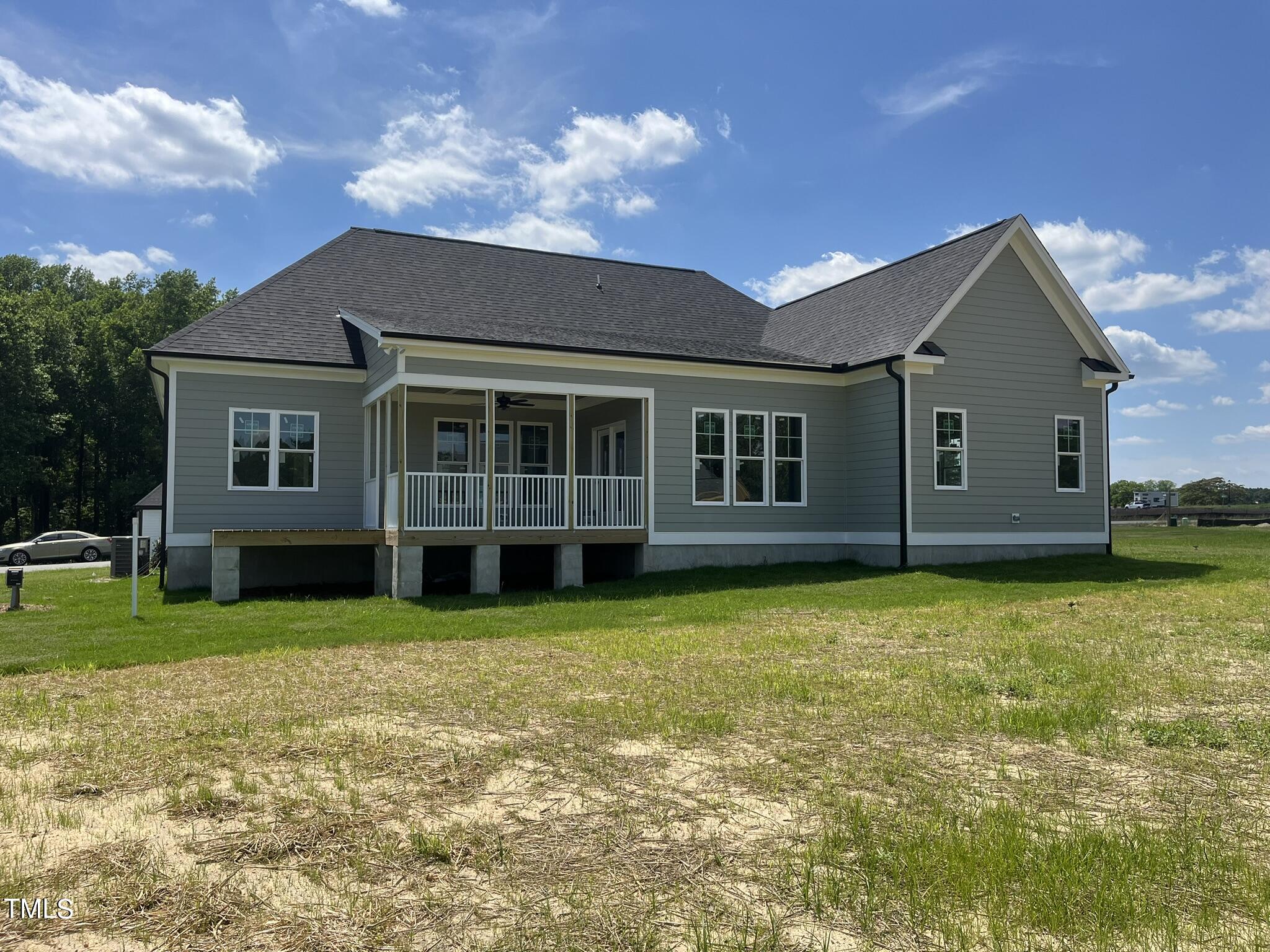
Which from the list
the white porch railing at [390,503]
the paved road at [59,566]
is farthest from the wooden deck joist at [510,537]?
the paved road at [59,566]

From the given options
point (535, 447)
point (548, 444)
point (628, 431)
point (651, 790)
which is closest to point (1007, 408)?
point (628, 431)

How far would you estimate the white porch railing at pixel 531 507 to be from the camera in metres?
16.4

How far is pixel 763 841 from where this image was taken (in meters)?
4.53

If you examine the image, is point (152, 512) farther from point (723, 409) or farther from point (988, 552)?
point (988, 552)

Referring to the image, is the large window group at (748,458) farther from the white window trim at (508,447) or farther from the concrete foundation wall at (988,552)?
the white window trim at (508,447)

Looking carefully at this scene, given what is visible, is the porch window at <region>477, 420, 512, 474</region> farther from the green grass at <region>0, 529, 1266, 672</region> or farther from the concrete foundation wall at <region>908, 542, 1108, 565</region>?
the concrete foundation wall at <region>908, 542, 1108, 565</region>

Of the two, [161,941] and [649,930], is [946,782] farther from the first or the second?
[161,941]

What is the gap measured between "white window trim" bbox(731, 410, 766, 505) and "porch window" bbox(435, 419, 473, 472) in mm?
5358

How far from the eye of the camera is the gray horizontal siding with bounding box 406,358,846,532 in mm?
17516

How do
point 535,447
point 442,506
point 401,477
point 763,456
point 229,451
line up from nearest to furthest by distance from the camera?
point 401,477 → point 442,506 → point 229,451 → point 763,456 → point 535,447

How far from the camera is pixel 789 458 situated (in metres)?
18.9

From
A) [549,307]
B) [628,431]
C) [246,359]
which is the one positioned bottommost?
[628,431]

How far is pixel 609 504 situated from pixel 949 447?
640 centimetres

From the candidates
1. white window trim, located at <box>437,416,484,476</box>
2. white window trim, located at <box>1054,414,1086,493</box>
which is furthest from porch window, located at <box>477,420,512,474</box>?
white window trim, located at <box>1054,414,1086,493</box>
